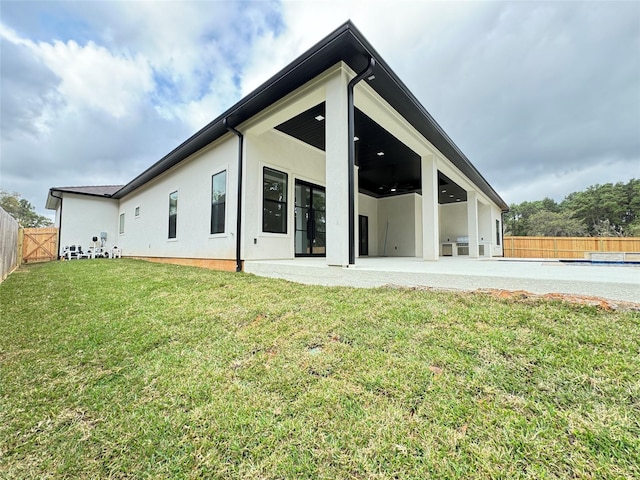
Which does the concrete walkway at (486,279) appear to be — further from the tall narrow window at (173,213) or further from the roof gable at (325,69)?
the tall narrow window at (173,213)

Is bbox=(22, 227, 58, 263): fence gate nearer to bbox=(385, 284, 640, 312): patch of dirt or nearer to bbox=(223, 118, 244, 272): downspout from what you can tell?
bbox=(223, 118, 244, 272): downspout

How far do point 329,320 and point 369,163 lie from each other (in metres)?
7.13

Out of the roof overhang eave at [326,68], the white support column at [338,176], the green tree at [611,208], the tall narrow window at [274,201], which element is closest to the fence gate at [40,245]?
the roof overhang eave at [326,68]

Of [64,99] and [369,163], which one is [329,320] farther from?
[64,99]

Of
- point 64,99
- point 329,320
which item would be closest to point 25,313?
point 329,320

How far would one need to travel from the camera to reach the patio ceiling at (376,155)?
6075 millimetres

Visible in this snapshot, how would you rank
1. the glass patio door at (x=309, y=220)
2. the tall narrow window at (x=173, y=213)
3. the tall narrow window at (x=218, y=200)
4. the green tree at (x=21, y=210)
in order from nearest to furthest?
the tall narrow window at (x=218, y=200)
the glass patio door at (x=309, y=220)
the tall narrow window at (x=173, y=213)
the green tree at (x=21, y=210)

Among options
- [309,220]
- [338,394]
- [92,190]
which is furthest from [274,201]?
[92,190]

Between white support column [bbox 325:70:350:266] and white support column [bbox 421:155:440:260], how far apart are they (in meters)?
3.65

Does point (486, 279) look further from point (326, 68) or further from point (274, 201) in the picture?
point (274, 201)

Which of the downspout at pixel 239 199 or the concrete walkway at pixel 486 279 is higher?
the downspout at pixel 239 199

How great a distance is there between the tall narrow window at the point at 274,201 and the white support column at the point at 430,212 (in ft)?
11.7

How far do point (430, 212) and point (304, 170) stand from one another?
342 cm

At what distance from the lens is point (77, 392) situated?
1.84 meters
